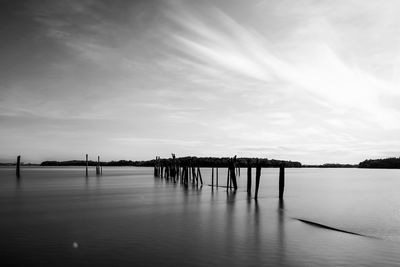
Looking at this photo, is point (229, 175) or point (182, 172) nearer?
point (182, 172)

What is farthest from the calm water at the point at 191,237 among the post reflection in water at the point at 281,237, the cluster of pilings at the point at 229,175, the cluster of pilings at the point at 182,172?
the cluster of pilings at the point at 182,172

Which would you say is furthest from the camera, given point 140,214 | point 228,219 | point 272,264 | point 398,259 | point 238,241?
point 140,214

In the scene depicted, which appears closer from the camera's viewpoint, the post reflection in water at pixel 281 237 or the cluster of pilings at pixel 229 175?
the post reflection in water at pixel 281 237

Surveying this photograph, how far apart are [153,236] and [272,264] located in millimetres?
4548

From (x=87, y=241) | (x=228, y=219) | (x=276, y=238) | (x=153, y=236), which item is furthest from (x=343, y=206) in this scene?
(x=87, y=241)

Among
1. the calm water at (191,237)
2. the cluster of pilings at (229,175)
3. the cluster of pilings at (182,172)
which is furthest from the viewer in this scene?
the cluster of pilings at (182,172)

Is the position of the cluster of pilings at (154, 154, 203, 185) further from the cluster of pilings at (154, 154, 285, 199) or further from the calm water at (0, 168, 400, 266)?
the calm water at (0, 168, 400, 266)

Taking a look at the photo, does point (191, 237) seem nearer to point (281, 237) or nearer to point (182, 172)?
point (281, 237)

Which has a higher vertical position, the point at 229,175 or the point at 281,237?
the point at 281,237

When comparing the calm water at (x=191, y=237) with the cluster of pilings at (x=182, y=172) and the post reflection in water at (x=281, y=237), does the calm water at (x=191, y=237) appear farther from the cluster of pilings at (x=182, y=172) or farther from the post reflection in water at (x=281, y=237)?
the cluster of pilings at (x=182, y=172)

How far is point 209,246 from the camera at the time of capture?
10039 millimetres

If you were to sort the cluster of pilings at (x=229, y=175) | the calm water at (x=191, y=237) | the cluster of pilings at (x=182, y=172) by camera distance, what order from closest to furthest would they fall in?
1. the calm water at (x=191, y=237)
2. the cluster of pilings at (x=229, y=175)
3. the cluster of pilings at (x=182, y=172)

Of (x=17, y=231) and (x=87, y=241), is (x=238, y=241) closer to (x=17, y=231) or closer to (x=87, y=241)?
(x=87, y=241)

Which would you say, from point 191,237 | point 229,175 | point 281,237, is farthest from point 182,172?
point 281,237
